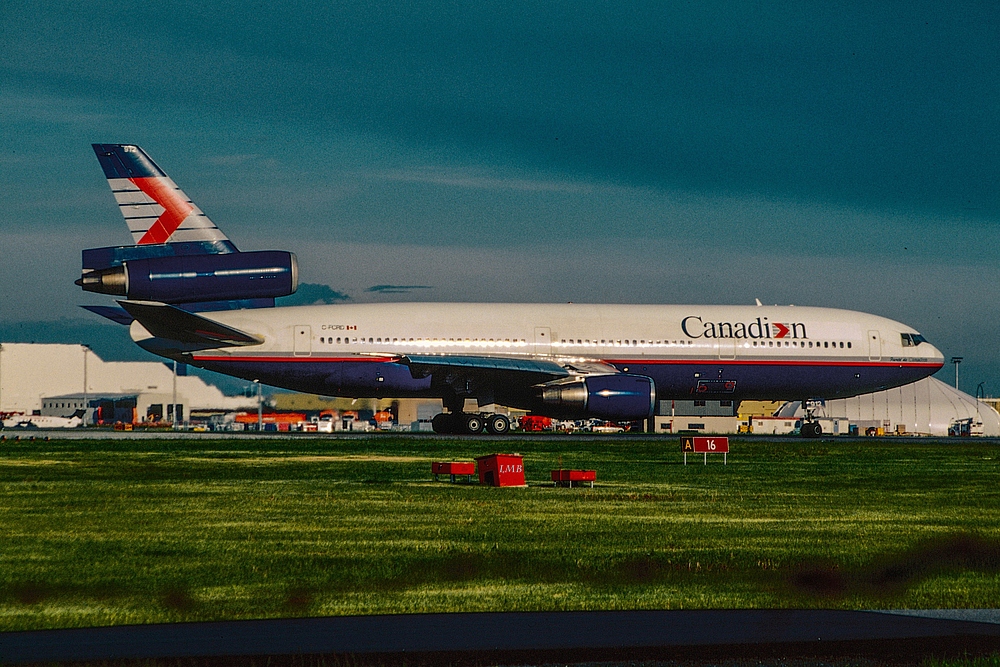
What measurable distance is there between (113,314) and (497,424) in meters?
16.2

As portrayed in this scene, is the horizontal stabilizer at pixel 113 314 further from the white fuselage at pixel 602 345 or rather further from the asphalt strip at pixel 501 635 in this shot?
the asphalt strip at pixel 501 635

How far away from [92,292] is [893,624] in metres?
33.1

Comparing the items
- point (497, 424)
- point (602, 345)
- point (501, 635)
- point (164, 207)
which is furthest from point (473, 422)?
point (501, 635)

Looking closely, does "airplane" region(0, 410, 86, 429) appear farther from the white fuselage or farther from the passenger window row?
the passenger window row

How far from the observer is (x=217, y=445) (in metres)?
41.2

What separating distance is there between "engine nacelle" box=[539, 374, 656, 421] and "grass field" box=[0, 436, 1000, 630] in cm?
1372

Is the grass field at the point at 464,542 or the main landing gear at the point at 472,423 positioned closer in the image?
the grass field at the point at 464,542

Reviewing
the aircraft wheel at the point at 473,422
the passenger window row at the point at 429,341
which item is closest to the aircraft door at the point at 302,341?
the passenger window row at the point at 429,341

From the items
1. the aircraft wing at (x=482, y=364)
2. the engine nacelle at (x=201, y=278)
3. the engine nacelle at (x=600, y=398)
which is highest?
the engine nacelle at (x=201, y=278)

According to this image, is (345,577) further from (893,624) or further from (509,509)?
(509,509)

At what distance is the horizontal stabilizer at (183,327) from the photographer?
40.8 meters

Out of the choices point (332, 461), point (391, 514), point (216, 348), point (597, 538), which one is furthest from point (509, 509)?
point (216, 348)

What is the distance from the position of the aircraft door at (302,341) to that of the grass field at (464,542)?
608 inches

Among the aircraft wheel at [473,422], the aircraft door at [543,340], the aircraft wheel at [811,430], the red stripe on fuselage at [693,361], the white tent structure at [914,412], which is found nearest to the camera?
the red stripe on fuselage at [693,361]
